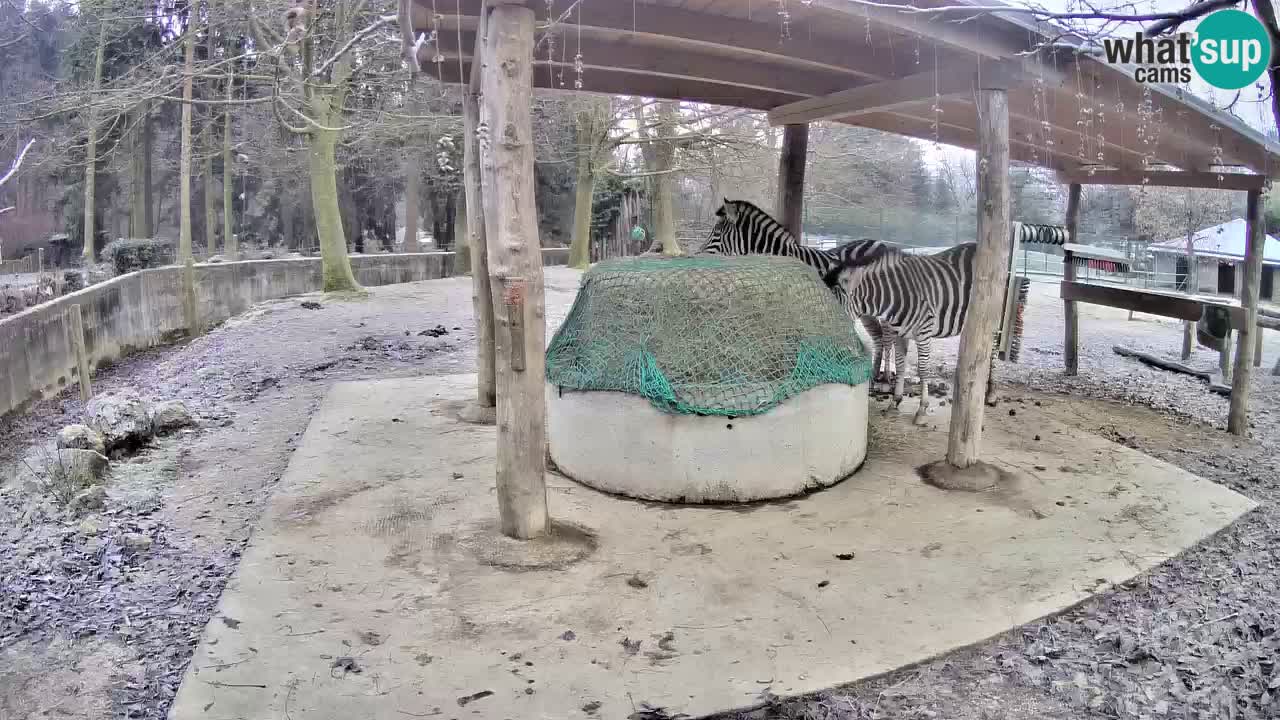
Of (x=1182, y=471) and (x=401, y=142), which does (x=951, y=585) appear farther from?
(x=401, y=142)

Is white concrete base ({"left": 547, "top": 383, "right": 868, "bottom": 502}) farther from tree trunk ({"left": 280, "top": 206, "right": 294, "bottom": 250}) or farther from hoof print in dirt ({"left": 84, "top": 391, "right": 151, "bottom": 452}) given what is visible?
tree trunk ({"left": 280, "top": 206, "right": 294, "bottom": 250})

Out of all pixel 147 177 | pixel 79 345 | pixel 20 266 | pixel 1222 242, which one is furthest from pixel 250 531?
pixel 147 177

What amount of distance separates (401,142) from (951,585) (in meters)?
20.1

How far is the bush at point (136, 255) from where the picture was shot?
18.2 m

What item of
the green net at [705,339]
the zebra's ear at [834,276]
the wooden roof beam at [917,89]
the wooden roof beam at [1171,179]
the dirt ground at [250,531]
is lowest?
the dirt ground at [250,531]

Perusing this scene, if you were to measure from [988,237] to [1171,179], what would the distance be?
14.4ft

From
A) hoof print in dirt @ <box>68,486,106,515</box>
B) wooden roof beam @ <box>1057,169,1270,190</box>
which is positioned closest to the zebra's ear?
wooden roof beam @ <box>1057,169,1270,190</box>

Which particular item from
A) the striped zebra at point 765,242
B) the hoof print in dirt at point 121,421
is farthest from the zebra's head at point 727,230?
the hoof print in dirt at point 121,421

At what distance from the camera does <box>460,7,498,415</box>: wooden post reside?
661 cm

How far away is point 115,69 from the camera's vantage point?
2394 centimetres

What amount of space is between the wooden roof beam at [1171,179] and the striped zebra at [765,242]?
3087mm

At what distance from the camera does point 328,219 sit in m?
16.1

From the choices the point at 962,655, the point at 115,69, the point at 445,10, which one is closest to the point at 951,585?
the point at 962,655

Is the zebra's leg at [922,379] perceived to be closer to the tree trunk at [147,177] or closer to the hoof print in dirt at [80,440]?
the hoof print in dirt at [80,440]
